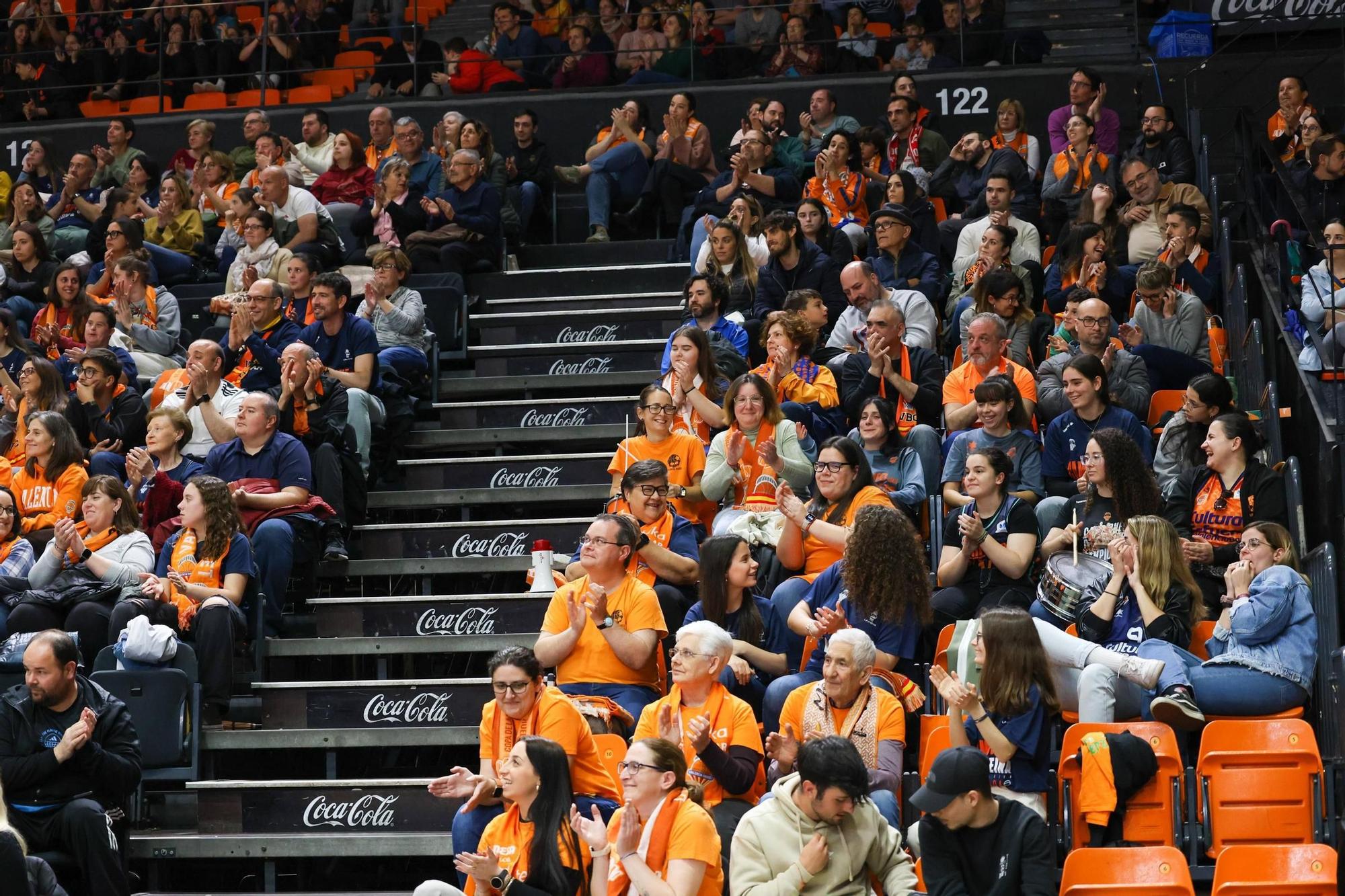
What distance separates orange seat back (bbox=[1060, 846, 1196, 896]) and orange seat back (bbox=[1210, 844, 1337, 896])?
135 mm

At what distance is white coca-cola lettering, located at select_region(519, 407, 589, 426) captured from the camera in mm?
10430

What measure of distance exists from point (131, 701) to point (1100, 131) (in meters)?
7.98

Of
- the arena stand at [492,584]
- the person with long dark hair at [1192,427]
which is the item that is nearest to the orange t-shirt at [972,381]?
the person with long dark hair at [1192,427]

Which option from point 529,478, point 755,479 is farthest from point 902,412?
point 529,478

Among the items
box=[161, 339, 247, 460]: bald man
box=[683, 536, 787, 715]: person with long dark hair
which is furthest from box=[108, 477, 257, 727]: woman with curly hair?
box=[683, 536, 787, 715]: person with long dark hair

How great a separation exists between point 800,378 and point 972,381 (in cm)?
89

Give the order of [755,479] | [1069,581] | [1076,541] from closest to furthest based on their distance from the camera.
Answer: [1069,581], [1076,541], [755,479]

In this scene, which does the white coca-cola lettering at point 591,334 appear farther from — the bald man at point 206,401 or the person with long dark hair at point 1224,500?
the person with long dark hair at point 1224,500

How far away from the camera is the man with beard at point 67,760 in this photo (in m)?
6.88

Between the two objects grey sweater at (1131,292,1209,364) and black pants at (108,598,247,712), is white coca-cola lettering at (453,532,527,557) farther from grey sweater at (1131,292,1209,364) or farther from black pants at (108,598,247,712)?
grey sweater at (1131,292,1209,364)

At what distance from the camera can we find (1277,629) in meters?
6.68

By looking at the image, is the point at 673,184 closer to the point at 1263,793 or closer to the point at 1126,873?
the point at 1263,793

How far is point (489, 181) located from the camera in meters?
12.3

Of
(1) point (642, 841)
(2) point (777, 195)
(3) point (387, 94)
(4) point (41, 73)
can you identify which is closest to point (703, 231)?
(2) point (777, 195)
